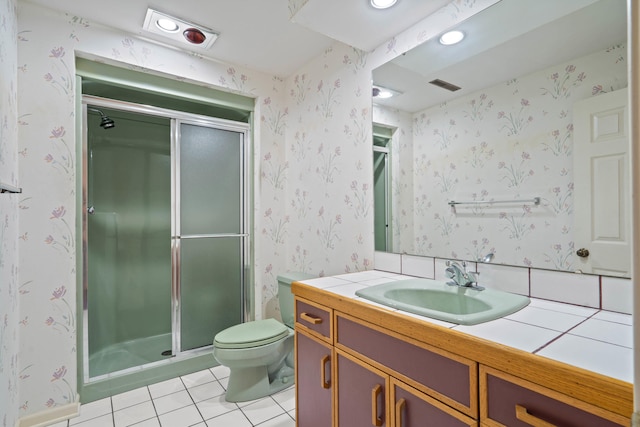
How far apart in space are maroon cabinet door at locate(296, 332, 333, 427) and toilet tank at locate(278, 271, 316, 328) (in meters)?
0.76

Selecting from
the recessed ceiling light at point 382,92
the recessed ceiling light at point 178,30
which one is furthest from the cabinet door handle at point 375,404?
the recessed ceiling light at point 178,30

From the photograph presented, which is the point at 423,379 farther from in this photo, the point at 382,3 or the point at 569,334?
the point at 382,3

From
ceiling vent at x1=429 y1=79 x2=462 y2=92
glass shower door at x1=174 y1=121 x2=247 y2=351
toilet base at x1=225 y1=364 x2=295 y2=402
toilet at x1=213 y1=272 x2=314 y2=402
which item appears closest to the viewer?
ceiling vent at x1=429 y1=79 x2=462 y2=92

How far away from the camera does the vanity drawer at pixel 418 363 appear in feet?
2.74

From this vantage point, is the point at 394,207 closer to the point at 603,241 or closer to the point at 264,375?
the point at 603,241

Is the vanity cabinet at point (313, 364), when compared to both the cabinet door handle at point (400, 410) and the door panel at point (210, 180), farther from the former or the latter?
the door panel at point (210, 180)

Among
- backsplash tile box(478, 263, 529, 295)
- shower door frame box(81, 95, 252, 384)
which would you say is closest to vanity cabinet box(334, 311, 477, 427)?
backsplash tile box(478, 263, 529, 295)

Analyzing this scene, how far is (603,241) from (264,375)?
191cm

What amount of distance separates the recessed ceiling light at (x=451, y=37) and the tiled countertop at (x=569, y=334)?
120 cm

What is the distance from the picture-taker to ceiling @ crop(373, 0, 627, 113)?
3.59 ft

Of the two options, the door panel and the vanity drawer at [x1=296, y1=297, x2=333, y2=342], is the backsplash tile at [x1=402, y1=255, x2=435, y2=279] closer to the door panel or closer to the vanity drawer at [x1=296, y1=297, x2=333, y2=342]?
the vanity drawer at [x1=296, y1=297, x2=333, y2=342]

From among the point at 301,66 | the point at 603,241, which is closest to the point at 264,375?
the point at 603,241

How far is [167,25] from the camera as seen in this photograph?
196cm

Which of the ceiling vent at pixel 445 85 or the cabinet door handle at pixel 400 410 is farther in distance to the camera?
the ceiling vent at pixel 445 85
